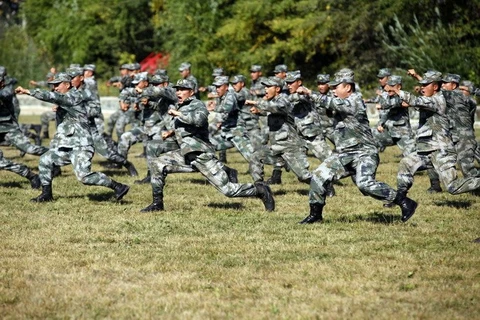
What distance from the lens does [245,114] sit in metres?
18.6

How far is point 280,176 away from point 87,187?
3.46 metres

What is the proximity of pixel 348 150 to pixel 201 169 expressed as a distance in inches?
88.0

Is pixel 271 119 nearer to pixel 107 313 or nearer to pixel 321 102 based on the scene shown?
pixel 321 102

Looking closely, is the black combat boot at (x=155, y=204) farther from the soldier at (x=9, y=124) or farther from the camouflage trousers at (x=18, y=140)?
the camouflage trousers at (x=18, y=140)

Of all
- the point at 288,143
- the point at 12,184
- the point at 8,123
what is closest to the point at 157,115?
the point at 8,123

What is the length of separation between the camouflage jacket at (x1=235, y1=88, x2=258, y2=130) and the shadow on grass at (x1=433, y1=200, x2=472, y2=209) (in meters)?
4.47

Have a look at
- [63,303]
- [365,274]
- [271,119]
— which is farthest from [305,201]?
[63,303]

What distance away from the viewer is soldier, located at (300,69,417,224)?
12.4m

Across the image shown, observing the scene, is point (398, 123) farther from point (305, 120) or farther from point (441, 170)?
point (441, 170)

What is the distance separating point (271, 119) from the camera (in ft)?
51.0

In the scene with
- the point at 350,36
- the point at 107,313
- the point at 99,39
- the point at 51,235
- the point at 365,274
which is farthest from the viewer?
the point at 99,39

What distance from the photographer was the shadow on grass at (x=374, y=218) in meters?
13.1

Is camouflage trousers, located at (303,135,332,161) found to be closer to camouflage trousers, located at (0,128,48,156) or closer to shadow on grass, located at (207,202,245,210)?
shadow on grass, located at (207,202,245,210)

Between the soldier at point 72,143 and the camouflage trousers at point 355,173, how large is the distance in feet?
11.3
